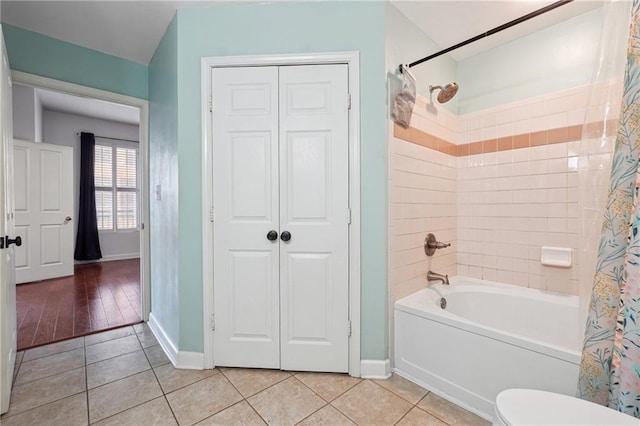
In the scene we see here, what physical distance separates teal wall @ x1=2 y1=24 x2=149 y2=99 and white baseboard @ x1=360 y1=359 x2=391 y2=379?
2963 millimetres

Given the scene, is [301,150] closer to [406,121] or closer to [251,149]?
[251,149]

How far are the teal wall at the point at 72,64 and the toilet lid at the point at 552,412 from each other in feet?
11.0

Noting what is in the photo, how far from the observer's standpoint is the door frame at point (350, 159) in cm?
178

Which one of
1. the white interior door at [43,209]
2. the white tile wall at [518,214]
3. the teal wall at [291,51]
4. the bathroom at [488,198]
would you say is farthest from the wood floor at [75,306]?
the white tile wall at [518,214]

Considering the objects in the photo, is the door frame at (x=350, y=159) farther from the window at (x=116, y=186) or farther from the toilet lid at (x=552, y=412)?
the window at (x=116, y=186)

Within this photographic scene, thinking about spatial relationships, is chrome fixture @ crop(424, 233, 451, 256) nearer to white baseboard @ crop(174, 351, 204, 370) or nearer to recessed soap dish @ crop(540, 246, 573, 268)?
recessed soap dish @ crop(540, 246, 573, 268)

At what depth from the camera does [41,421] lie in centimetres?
142

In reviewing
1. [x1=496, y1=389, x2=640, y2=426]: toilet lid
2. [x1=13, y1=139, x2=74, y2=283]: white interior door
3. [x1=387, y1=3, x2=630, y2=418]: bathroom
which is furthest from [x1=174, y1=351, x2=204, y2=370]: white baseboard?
[x1=13, y1=139, x2=74, y2=283]: white interior door

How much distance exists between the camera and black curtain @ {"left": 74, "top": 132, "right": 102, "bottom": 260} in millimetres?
5066

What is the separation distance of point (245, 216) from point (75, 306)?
2.62 m

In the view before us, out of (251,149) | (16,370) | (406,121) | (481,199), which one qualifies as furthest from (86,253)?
(481,199)

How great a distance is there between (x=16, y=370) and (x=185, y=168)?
1.73 m

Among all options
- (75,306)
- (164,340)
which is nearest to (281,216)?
(164,340)

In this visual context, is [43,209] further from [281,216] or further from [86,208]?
[281,216]
